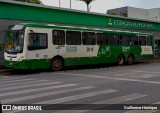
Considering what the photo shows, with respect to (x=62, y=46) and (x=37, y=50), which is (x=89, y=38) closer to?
(x=62, y=46)

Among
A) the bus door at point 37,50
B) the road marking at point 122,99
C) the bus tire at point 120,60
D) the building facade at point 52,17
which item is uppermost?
the building facade at point 52,17

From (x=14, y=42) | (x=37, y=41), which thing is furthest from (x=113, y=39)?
(x=14, y=42)

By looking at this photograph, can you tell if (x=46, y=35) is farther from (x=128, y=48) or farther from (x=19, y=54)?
(x=128, y=48)

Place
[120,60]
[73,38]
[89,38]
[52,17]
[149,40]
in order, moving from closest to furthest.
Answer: [73,38] → [89,38] → [52,17] → [120,60] → [149,40]

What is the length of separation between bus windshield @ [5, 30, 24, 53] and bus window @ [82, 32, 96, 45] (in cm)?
528

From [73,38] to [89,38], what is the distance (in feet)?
5.94

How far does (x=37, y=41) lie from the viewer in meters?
18.9

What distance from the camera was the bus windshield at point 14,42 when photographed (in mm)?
18375

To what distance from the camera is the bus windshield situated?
723 inches

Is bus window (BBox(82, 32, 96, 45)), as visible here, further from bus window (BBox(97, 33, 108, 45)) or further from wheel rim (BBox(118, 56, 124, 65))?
wheel rim (BBox(118, 56, 124, 65))

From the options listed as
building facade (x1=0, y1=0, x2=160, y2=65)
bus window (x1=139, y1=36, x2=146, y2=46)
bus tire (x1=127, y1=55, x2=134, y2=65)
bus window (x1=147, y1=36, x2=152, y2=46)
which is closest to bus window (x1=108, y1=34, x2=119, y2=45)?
bus tire (x1=127, y1=55, x2=134, y2=65)

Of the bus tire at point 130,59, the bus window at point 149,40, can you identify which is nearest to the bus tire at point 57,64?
the bus tire at point 130,59

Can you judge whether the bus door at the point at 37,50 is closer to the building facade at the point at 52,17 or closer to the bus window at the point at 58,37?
the bus window at the point at 58,37

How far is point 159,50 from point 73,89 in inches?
1221
